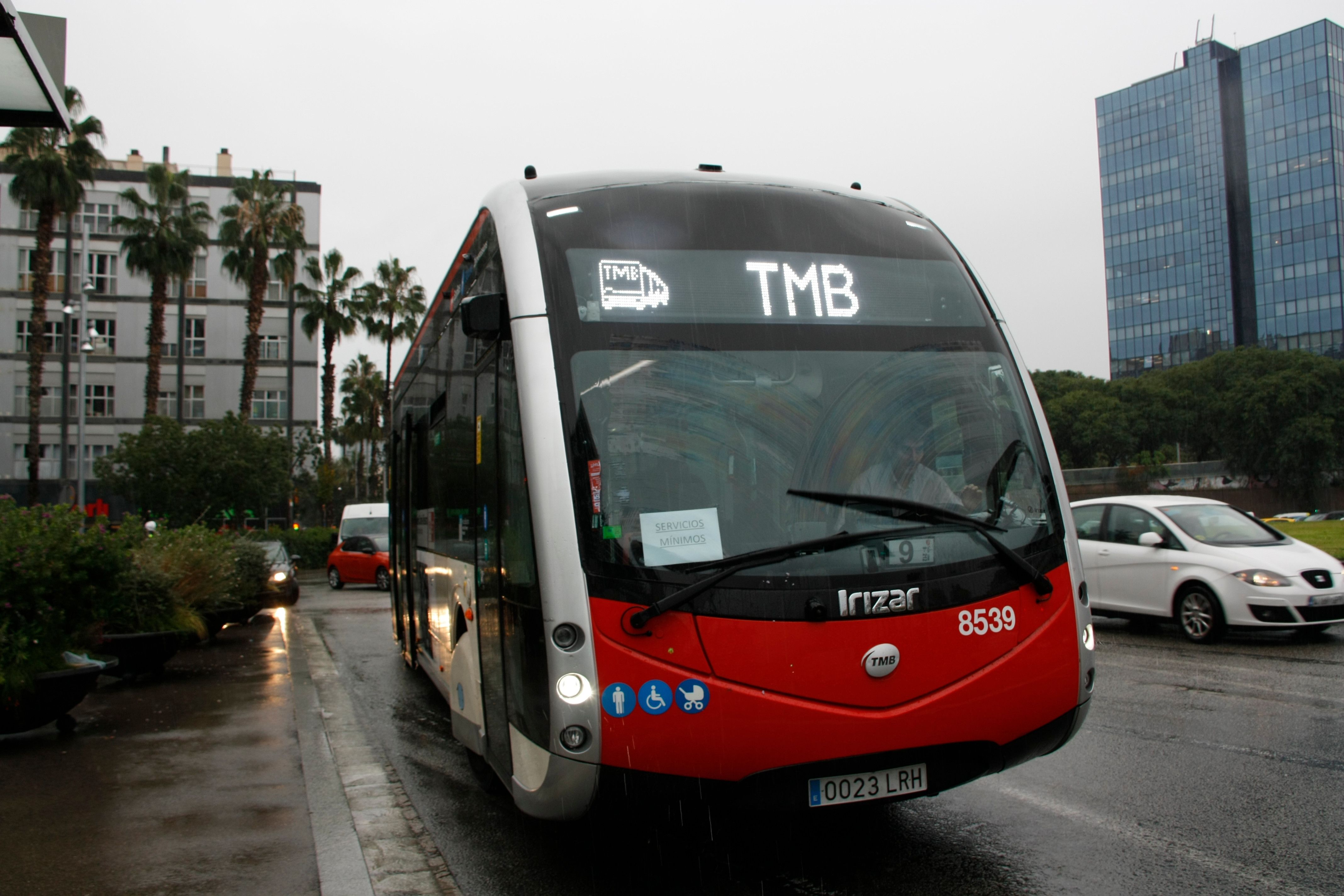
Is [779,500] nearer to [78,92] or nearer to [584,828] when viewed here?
[584,828]

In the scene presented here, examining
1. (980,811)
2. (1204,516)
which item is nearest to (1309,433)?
(1204,516)

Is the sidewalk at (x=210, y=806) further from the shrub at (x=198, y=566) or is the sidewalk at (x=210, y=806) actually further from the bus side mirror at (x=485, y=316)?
the shrub at (x=198, y=566)

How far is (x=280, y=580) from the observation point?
770 inches

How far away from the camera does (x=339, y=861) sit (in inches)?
189

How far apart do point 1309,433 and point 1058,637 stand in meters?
73.1

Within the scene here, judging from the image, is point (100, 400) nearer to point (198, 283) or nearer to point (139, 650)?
point (198, 283)

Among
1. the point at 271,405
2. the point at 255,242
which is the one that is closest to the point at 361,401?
the point at 271,405

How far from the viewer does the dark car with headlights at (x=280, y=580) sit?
1846 cm

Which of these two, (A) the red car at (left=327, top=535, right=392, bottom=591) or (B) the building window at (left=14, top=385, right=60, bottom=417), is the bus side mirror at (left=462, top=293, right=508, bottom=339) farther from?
(B) the building window at (left=14, top=385, right=60, bottom=417)

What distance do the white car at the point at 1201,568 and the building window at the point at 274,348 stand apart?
5070 cm

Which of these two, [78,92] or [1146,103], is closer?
[78,92]

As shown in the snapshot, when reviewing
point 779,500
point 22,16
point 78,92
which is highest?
point 78,92

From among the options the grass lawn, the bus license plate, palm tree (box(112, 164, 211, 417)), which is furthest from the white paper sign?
palm tree (box(112, 164, 211, 417))

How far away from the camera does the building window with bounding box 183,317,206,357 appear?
55.7 metres
